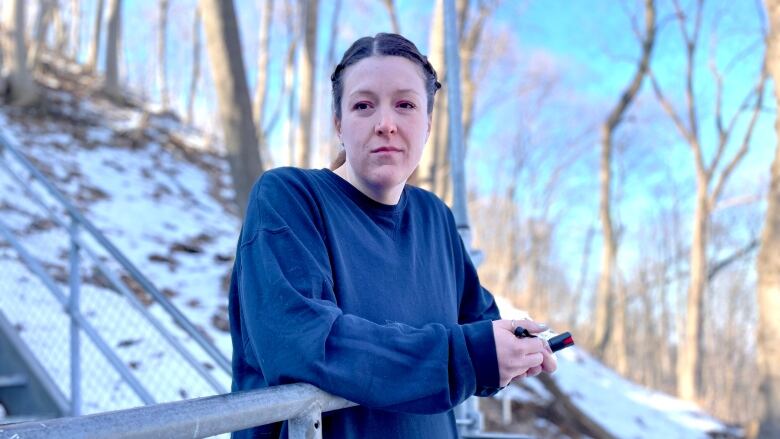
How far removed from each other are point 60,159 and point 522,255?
22628 millimetres

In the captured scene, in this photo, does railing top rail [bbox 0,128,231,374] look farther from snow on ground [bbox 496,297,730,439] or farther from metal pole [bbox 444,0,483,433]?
snow on ground [bbox 496,297,730,439]

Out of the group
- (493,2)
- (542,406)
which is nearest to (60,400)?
(542,406)

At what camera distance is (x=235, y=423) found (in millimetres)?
886

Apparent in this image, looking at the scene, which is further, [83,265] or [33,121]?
[33,121]

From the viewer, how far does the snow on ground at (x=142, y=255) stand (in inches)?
187

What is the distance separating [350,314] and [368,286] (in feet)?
0.41

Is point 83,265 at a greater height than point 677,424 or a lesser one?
greater

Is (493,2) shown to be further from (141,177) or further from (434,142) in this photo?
(141,177)

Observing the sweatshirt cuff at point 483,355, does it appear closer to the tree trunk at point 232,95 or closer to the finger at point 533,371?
the finger at point 533,371

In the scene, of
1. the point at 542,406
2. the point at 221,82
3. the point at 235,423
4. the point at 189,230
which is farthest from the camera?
the point at 189,230

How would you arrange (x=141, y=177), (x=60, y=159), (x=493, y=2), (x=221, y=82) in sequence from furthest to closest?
(x=493, y=2) → (x=141, y=177) → (x=60, y=159) → (x=221, y=82)

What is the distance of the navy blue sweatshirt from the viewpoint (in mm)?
1000

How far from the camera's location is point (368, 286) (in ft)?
3.90

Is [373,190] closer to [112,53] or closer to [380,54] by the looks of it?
[380,54]
